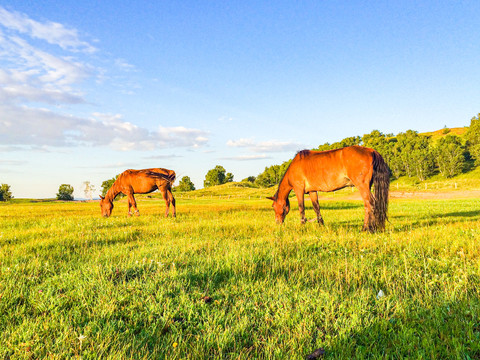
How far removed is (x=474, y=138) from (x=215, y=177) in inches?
4387

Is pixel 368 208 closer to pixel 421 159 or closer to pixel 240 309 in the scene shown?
pixel 240 309

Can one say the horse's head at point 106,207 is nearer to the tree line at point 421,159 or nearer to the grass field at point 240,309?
the grass field at point 240,309

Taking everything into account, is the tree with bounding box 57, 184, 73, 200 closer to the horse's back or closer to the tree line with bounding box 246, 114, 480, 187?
the tree line with bounding box 246, 114, 480, 187

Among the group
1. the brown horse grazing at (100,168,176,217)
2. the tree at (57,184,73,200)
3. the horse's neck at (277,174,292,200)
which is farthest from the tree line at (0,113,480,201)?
the horse's neck at (277,174,292,200)

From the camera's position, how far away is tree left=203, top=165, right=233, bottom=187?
140m

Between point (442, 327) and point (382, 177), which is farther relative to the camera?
point (382, 177)

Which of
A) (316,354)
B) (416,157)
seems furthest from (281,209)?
(416,157)

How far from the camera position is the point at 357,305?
3.24m

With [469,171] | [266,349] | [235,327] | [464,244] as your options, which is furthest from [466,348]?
[469,171]

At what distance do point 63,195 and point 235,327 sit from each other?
125162mm

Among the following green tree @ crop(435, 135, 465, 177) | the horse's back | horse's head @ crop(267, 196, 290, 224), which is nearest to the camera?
the horse's back

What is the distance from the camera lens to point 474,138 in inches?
3981

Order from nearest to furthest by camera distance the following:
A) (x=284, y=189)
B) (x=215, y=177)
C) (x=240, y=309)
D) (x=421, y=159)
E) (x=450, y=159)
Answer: (x=240, y=309)
(x=284, y=189)
(x=450, y=159)
(x=421, y=159)
(x=215, y=177)

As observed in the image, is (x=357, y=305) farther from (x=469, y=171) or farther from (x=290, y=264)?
(x=469, y=171)
